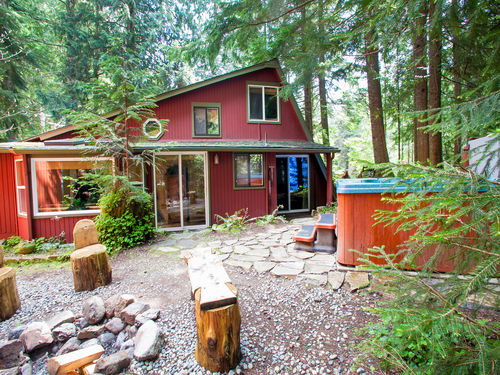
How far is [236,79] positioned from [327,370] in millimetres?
8370

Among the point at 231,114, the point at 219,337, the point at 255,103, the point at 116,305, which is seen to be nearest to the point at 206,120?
the point at 231,114

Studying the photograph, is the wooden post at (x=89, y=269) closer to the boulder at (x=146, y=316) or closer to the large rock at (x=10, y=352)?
the large rock at (x=10, y=352)

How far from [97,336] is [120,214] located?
9.94 feet

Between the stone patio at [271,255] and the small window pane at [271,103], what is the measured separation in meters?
4.37

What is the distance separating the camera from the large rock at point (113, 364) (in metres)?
2.11

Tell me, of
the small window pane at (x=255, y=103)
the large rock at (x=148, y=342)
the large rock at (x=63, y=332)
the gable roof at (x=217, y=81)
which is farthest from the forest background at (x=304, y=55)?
the large rock at (x=63, y=332)

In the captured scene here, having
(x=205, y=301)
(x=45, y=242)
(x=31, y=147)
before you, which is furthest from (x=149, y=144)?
(x=205, y=301)

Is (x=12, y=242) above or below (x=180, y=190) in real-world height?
below

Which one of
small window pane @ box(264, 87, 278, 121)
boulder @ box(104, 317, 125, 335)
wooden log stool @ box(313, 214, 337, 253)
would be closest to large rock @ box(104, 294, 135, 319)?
boulder @ box(104, 317, 125, 335)

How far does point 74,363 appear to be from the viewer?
2207 mm

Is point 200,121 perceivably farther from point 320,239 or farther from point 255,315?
point 255,315

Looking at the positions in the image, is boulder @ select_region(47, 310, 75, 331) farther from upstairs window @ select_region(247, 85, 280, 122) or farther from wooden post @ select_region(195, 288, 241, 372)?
upstairs window @ select_region(247, 85, 280, 122)

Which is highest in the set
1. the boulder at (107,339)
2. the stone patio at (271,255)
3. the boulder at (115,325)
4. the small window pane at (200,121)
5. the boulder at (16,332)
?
the small window pane at (200,121)

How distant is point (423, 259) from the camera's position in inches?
126
